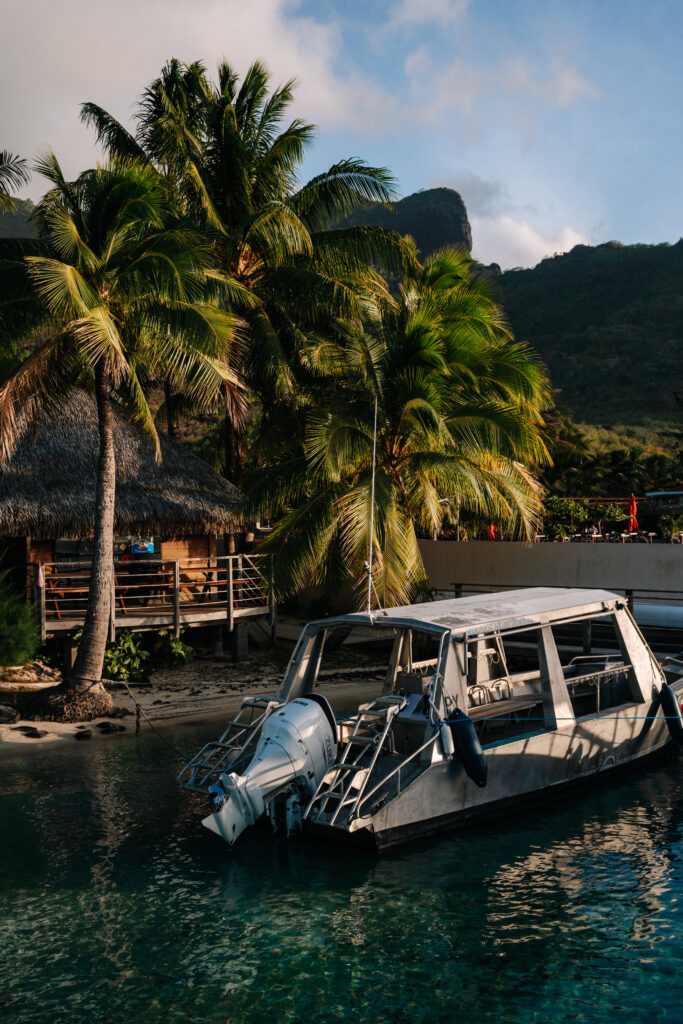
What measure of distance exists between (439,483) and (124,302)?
6.95 meters

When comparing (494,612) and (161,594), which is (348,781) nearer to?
(494,612)

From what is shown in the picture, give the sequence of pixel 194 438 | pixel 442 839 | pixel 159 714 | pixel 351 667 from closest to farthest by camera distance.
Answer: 1. pixel 442 839
2. pixel 159 714
3. pixel 351 667
4. pixel 194 438

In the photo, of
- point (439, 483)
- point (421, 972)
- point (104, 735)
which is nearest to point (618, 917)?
point (421, 972)

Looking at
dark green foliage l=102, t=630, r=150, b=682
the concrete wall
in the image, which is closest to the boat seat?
dark green foliage l=102, t=630, r=150, b=682

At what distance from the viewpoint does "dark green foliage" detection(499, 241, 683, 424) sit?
50906 mm

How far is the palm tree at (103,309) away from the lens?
44.3 feet

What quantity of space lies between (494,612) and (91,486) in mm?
9787

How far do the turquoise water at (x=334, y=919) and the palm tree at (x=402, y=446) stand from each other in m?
6.63

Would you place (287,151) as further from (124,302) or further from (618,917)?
(618,917)

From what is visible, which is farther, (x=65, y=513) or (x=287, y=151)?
(x=287, y=151)

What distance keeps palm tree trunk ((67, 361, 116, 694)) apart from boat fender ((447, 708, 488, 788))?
7503 millimetres

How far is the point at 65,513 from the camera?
1723 cm

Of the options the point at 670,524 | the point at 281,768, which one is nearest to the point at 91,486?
the point at 281,768

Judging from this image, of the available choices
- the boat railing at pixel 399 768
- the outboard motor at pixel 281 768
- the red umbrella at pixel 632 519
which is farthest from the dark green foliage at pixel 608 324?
the outboard motor at pixel 281 768
